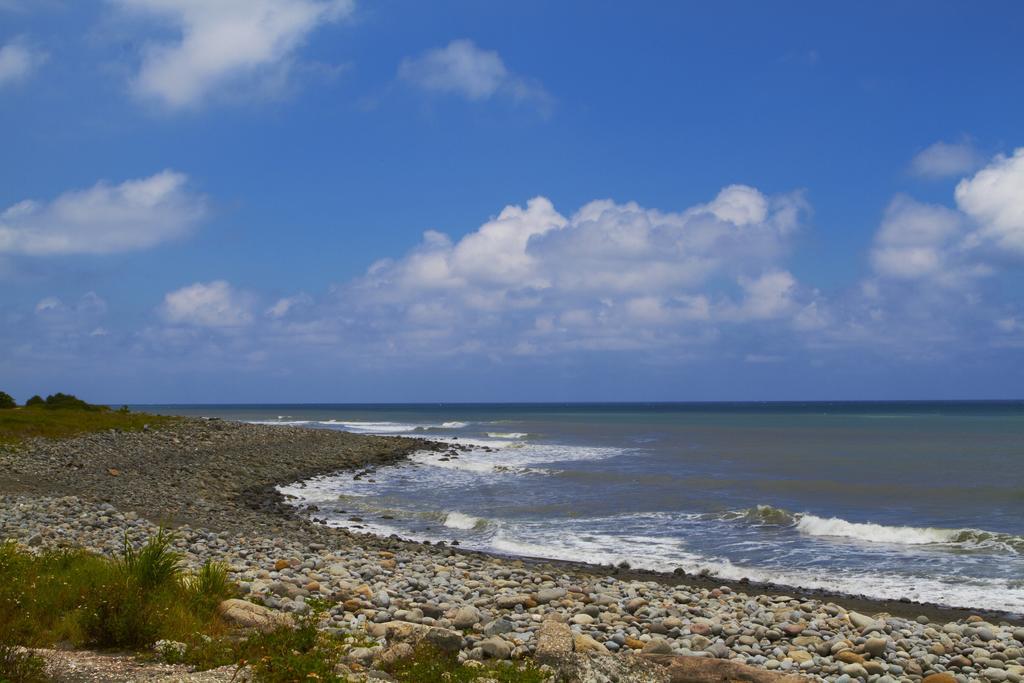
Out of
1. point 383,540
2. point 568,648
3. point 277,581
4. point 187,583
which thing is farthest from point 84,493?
point 568,648

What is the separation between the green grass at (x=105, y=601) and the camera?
6969mm

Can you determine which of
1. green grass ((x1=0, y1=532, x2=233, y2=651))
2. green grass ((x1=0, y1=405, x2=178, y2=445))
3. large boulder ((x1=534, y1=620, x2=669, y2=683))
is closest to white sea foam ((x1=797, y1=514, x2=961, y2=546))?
large boulder ((x1=534, y1=620, x2=669, y2=683))

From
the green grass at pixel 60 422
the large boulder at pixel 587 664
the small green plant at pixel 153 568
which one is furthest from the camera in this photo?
the green grass at pixel 60 422

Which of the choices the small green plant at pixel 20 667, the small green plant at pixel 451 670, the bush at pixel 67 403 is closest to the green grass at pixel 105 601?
the small green plant at pixel 20 667

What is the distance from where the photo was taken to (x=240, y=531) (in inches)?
687

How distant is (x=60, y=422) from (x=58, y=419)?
118cm

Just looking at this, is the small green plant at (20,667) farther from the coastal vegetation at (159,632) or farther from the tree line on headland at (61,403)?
the tree line on headland at (61,403)

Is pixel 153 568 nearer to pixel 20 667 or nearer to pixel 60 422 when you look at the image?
pixel 20 667

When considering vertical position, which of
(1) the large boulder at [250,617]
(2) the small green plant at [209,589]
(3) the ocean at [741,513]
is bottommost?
(3) the ocean at [741,513]

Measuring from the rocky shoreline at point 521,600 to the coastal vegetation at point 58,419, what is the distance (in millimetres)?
13715

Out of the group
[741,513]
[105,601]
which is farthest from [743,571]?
[105,601]

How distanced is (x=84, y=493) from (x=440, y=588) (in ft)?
47.1

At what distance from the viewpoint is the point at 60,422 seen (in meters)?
39.3

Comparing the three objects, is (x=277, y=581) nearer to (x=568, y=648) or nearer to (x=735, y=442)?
(x=568, y=648)
